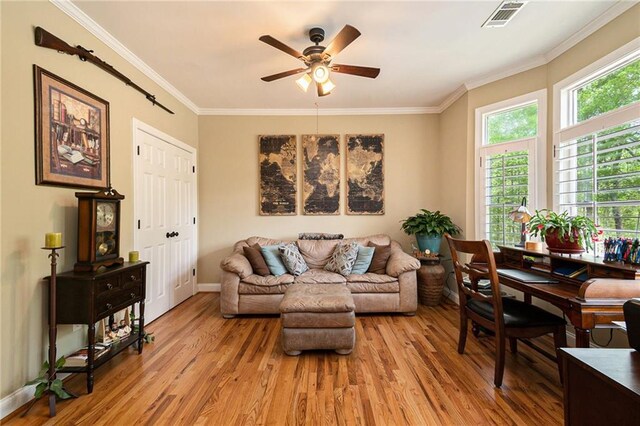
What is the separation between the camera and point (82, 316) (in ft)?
6.24

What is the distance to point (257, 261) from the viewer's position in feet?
11.6

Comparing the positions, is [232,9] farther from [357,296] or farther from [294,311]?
[357,296]

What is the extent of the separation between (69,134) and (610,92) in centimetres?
444

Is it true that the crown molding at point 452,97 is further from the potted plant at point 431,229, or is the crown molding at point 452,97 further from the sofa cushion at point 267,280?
the sofa cushion at point 267,280

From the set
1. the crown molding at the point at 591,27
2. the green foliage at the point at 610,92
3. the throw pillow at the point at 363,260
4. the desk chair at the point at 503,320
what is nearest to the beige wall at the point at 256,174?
the throw pillow at the point at 363,260

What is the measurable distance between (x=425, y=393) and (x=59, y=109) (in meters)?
3.43

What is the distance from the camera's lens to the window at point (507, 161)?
2.92m

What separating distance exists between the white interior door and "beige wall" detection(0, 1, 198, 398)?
0.82 m

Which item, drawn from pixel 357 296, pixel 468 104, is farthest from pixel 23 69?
pixel 468 104

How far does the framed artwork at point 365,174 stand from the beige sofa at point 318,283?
1.17 meters

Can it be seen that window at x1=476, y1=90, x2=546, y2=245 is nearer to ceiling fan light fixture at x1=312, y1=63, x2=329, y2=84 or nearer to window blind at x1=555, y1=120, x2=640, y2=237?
window blind at x1=555, y1=120, x2=640, y2=237

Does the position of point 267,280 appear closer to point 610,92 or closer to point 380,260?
point 380,260

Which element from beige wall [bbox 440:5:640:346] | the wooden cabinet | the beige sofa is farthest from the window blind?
the wooden cabinet

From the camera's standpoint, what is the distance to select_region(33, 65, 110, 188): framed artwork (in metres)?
1.93
